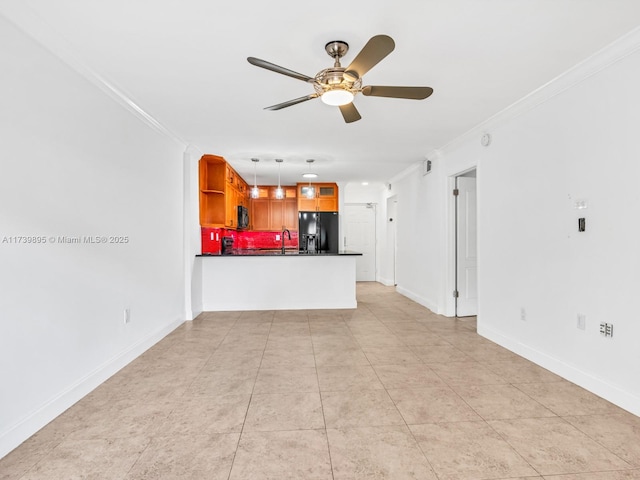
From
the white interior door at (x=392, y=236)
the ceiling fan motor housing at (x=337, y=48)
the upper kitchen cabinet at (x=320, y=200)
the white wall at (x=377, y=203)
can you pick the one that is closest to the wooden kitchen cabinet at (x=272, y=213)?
the upper kitchen cabinet at (x=320, y=200)

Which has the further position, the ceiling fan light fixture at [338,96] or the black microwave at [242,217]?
the black microwave at [242,217]

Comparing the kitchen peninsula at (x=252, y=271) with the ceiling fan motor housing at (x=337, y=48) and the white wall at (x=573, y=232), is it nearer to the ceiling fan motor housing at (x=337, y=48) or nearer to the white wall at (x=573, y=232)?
the white wall at (x=573, y=232)

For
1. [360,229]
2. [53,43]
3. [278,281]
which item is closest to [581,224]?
[53,43]

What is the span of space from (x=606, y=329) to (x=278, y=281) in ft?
13.7

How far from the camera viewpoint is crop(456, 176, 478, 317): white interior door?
494 cm

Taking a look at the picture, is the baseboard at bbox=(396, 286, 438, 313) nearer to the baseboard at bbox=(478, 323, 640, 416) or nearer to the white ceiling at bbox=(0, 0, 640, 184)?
the baseboard at bbox=(478, 323, 640, 416)

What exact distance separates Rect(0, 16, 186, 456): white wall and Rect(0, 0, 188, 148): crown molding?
0.05m

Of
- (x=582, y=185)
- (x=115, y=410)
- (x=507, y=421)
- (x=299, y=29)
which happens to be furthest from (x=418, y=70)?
(x=115, y=410)

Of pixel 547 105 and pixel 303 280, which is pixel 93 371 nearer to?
pixel 303 280

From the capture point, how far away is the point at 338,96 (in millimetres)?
2240

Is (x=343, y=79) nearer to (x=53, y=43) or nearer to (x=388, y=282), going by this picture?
(x=53, y=43)

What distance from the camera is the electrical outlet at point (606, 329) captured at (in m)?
2.40

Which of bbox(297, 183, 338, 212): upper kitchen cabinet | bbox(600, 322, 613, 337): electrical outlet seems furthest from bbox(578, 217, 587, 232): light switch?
bbox(297, 183, 338, 212): upper kitchen cabinet

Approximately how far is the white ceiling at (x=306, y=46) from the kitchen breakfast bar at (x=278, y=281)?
94.7 inches
